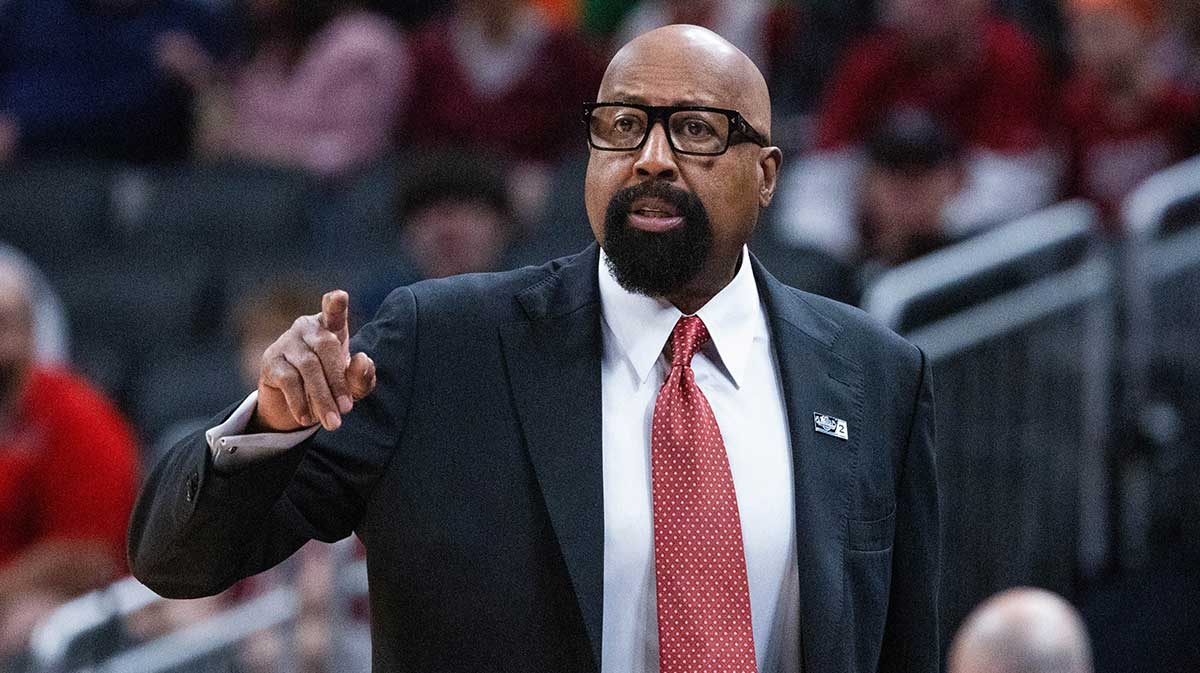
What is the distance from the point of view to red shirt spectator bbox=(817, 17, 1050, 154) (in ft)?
21.8

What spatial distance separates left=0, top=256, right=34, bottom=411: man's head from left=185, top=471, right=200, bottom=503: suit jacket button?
12.6 ft

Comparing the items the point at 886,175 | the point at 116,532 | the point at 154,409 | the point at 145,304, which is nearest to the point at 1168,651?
the point at 886,175

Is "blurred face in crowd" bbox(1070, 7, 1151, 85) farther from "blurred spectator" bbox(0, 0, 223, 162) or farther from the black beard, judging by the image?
the black beard

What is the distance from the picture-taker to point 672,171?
2752 mm

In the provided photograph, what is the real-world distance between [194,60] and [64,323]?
1.31 metres

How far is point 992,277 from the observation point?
17.6ft

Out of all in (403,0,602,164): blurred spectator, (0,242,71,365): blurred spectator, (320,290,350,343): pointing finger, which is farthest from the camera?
(403,0,602,164): blurred spectator

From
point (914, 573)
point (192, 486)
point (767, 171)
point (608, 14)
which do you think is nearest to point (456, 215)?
point (608, 14)

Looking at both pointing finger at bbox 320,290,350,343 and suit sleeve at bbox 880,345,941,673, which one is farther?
suit sleeve at bbox 880,345,941,673

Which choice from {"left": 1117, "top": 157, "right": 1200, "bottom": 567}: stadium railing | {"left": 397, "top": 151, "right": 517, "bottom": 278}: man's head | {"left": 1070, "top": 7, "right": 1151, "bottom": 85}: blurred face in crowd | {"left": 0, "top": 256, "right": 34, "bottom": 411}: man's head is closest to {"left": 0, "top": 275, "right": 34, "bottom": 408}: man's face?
{"left": 0, "top": 256, "right": 34, "bottom": 411}: man's head

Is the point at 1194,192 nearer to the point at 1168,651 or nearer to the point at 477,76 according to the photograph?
the point at 1168,651

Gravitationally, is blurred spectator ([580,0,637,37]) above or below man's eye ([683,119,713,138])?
above

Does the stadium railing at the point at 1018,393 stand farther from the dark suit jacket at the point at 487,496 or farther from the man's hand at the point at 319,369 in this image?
the man's hand at the point at 319,369

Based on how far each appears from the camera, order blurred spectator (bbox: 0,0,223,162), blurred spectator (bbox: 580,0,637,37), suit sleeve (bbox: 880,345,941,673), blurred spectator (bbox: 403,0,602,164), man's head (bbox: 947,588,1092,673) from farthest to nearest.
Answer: blurred spectator (bbox: 580,0,637,37) → blurred spectator (bbox: 0,0,223,162) → blurred spectator (bbox: 403,0,602,164) → man's head (bbox: 947,588,1092,673) → suit sleeve (bbox: 880,345,941,673)
